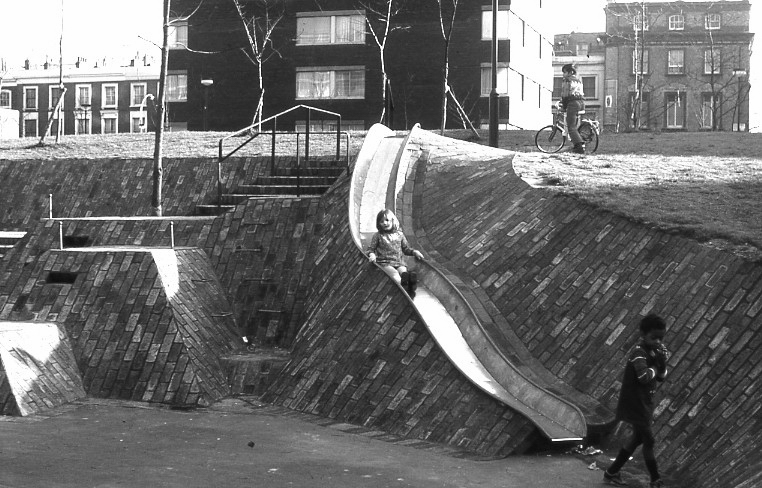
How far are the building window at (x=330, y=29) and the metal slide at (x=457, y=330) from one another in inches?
1037

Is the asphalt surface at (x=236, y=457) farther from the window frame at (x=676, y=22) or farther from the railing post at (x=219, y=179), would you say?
the window frame at (x=676, y=22)

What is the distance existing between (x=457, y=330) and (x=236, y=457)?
12.1ft

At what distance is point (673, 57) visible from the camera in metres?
62.4

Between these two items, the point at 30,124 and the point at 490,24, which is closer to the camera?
the point at 490,24

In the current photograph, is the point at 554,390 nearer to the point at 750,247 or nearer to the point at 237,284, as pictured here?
the point at 750,247

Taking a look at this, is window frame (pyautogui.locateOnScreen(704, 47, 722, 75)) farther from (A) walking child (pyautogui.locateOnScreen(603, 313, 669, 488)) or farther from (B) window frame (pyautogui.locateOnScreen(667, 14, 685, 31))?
(A) walking child (pyautogui.locateOnScreen(603, 313, 669, 488))

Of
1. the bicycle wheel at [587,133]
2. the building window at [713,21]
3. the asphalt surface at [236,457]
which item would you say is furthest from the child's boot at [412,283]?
the building window at [713,21]

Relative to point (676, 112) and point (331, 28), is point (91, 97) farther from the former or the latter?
point (676, 112)

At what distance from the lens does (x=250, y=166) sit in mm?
21797

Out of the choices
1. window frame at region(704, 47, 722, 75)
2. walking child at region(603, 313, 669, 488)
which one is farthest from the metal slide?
window frame at region(704, 47, 722, 75)

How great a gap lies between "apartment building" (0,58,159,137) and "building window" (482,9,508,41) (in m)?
31.2

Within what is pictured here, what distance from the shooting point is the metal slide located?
11.4 metres

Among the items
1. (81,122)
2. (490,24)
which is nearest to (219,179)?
(490,24)

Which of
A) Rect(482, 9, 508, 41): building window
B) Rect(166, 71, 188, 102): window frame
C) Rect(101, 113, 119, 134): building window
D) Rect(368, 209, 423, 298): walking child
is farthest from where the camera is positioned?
Rect(101, 113, 119, 134): building window
